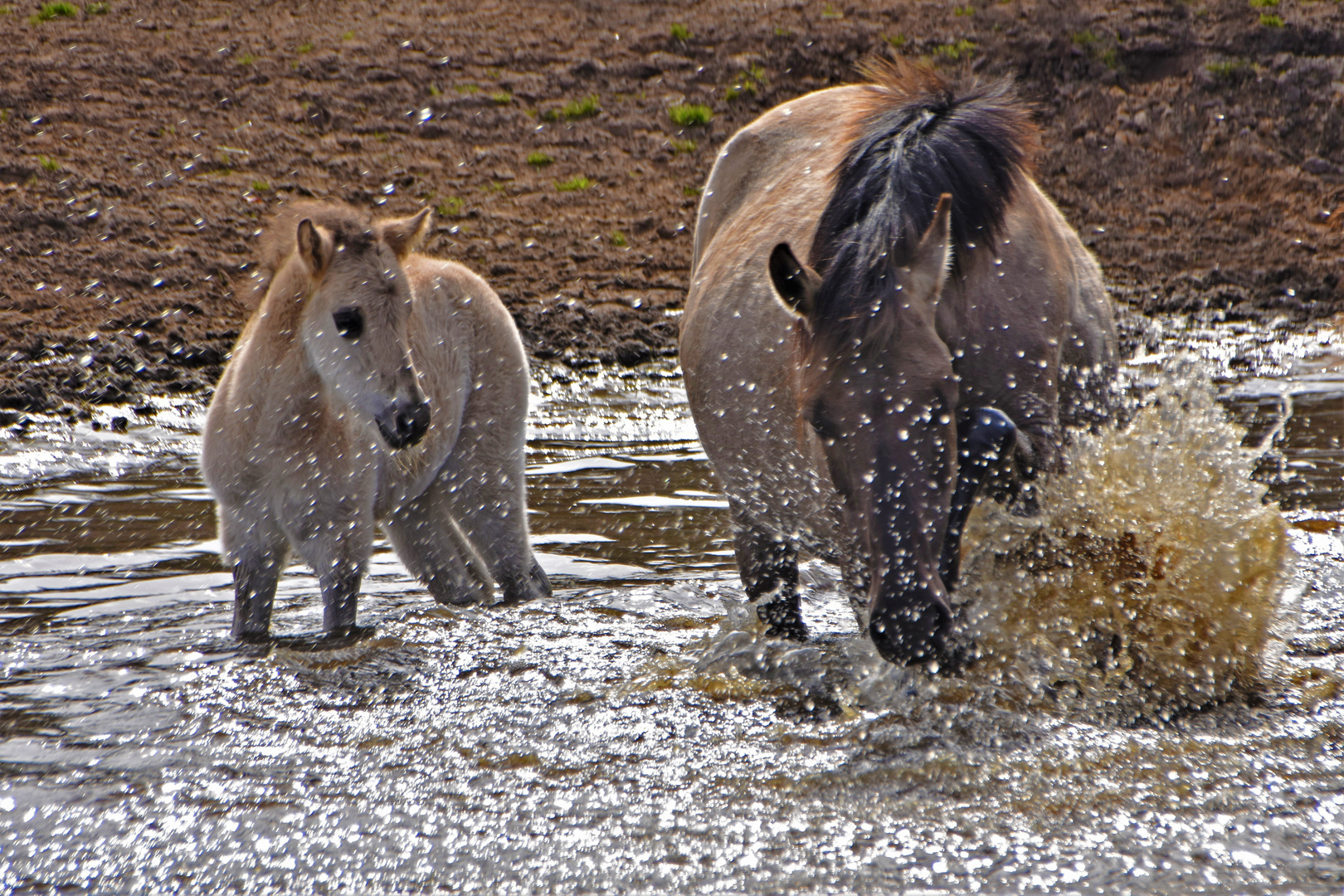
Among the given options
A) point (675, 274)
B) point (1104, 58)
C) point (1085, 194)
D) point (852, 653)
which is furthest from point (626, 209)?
point (852, 653)

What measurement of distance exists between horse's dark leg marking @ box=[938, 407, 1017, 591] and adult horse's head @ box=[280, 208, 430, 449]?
5.52 feet

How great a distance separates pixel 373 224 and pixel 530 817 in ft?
7.19

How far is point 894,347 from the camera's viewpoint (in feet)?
10.6

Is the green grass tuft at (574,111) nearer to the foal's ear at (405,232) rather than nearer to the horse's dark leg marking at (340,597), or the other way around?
the foal's ear at (405,232)

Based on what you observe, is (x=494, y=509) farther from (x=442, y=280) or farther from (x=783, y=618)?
(x=783, y=618)

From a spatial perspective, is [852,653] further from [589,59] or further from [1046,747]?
[589,59]

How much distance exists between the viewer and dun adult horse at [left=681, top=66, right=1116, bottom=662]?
10.5ft

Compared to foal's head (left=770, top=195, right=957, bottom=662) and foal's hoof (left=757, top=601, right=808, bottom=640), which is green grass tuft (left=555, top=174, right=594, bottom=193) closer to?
foal's hoof (left=757, top=601, right=808, bottom=640)

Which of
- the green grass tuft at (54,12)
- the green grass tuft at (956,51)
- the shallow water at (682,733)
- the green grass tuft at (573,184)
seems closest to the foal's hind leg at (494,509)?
the shallow water at (682,733)

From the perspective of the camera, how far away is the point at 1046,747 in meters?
3.53

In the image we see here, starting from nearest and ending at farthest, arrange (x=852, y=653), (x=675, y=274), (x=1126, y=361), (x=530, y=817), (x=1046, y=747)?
(x=530, y=817), (x=1046, y=747), (x=852, y=653), (x=1126, y=361), (x=675, y=274)

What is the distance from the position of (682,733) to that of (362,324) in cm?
163

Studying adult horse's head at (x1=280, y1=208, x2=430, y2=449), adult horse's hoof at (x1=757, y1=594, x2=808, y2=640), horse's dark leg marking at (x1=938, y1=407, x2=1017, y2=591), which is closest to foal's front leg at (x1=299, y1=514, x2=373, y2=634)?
adult horse's head at (x1=280, y1=208, x2=430, y2=449)

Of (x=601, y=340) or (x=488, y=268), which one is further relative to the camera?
(x=488, y=268)
